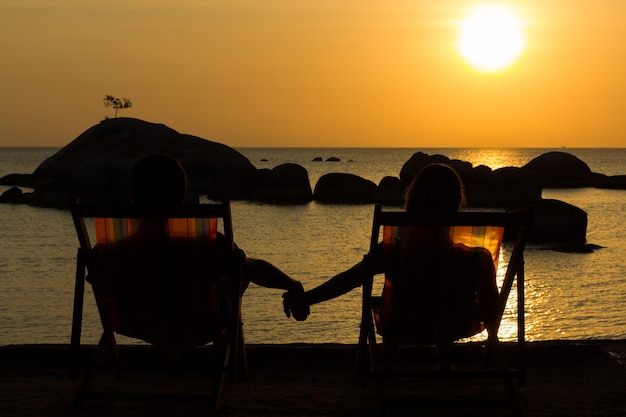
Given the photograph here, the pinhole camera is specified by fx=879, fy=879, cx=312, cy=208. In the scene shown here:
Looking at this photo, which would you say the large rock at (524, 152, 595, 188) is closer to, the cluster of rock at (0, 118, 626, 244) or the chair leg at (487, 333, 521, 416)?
the cluster of rock at (0, 118, 626, 244)

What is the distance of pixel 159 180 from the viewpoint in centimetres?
454

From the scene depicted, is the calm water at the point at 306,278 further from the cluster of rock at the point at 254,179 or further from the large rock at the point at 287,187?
the large rock at the point at 287,187

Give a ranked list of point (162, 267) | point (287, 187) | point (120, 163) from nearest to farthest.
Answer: point (162, 267)
point (120, 163)
point (287, 187)

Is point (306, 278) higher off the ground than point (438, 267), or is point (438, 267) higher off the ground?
point (438, 267)

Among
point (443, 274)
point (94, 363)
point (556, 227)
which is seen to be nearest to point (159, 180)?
point (94, 363)

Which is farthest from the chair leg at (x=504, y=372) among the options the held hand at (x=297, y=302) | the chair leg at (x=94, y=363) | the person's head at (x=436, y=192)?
the chair leg at (x=94, y=363)

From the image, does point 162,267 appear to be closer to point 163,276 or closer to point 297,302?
point 163,276

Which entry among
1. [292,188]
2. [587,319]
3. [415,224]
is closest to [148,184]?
[415,224]

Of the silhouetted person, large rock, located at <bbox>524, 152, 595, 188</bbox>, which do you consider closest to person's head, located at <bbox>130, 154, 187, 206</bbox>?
the silhouetted person

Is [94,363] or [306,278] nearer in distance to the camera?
[94,363]

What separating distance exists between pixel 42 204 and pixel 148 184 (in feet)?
176

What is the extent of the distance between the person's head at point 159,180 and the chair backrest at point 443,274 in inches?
41.3

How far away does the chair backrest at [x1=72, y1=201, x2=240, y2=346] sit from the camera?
4.34m

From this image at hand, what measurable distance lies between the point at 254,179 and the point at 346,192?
7.84 m
